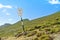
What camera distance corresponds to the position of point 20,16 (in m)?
50.7

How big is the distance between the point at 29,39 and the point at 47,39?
539 cm

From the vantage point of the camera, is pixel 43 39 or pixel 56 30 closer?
pixel 43 39

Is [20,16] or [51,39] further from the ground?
[20,16]

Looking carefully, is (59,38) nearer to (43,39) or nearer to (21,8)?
(43,39)

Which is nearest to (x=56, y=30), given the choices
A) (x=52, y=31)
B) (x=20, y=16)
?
(x=52, y=31)

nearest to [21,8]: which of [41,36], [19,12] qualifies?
[19,12]

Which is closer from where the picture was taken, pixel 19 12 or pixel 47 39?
pixel 47 39

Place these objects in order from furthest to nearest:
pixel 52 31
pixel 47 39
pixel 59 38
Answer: pixel 52 31 < pixel 59 38 < pixel 47 39

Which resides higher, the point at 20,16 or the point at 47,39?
the point at 20,16

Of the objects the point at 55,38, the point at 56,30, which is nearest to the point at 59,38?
the point at 55,38

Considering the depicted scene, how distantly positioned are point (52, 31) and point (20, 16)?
8378 mm

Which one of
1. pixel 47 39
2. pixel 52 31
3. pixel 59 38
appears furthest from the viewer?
pixel 52 31

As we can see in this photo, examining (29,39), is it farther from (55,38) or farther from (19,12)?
(19,12)

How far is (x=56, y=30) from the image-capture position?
161 feet
